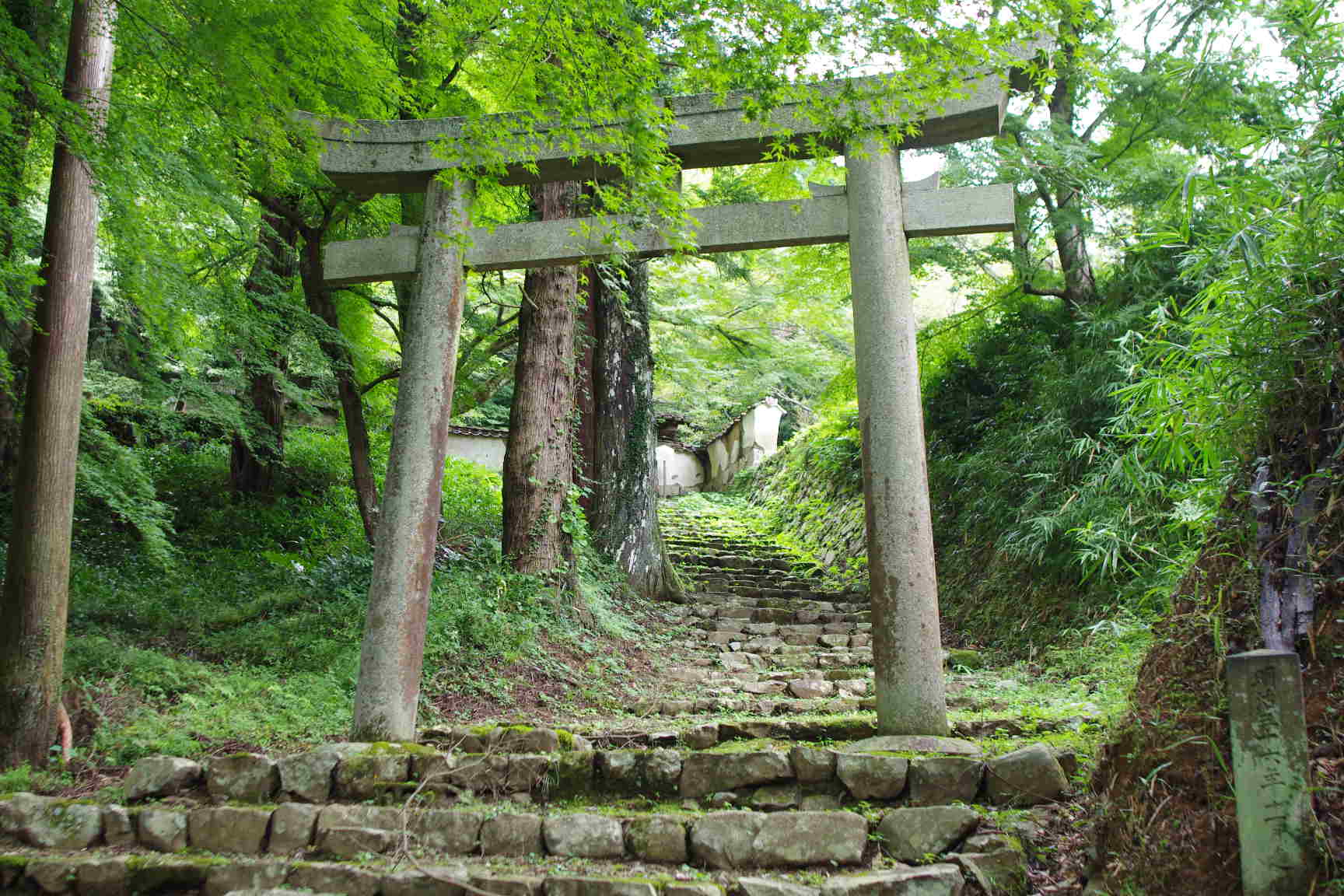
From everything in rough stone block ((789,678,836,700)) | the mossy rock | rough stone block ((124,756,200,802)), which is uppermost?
the mossy rock

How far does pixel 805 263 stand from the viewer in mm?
8734

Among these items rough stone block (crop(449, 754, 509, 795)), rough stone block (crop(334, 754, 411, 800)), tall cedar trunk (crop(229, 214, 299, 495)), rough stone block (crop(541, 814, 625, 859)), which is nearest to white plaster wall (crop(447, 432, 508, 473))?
tall cedar trunk (crop(229, 214, 299, 495))

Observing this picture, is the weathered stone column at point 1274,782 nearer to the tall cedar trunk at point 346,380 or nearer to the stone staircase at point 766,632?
the stone staircase at point 766,632

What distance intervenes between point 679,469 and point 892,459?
17.4 meters

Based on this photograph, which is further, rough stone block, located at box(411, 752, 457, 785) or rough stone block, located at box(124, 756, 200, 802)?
rough stone block, located at box(124, 756, 200, 802)

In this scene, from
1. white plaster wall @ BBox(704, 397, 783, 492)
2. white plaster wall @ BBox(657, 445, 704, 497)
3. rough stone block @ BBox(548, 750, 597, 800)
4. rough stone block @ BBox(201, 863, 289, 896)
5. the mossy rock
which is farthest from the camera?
white plaster wall @ BBox(657, 445, 704, 497)

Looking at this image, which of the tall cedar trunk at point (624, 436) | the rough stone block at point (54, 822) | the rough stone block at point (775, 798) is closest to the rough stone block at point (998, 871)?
the rough stone block at point (775, 798)

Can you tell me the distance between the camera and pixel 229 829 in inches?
154

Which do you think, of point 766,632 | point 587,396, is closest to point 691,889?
point 766,632

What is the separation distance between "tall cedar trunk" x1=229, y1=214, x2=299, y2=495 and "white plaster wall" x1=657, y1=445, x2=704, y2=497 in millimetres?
11436

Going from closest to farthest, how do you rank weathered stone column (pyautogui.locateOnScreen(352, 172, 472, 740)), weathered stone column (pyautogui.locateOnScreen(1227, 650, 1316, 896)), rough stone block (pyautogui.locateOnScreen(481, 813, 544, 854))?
weathered stone column (pyautogui.locateOnScreen(1227, 650, 1316, 896)) < rough stone block (pyautogui.locateOnScreen(481, 813, 544, 854)) < weathered stone column (pyautogui.locateOnScreen(352, 172, 472, 740))

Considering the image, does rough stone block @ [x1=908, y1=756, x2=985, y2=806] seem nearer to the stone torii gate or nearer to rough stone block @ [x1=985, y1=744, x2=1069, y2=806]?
rough stone block @ [x1=985, y1=744, x2=1069, y2=806]

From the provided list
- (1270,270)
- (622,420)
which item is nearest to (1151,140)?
(622,420)

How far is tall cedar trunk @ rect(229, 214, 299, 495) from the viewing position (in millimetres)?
8086
